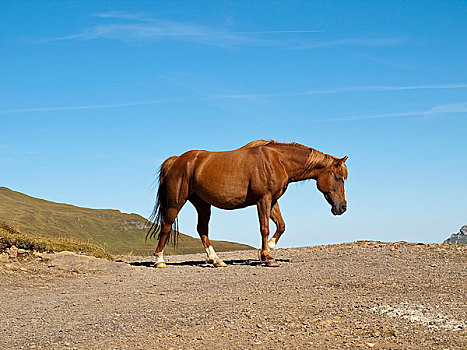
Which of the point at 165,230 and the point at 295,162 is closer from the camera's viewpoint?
the point at 295,162

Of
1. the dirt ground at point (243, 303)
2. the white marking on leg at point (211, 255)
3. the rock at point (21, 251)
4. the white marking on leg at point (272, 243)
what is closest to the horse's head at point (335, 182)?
the dirt ground at point (243, 303)

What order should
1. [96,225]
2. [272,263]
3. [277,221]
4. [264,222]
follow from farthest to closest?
[96,225]
[277,221]
[264,222]
[272,263]

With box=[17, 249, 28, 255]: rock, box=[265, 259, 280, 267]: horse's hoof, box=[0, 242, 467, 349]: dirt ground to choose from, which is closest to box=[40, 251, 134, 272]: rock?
box=[0, 242, 467, 349]: dirt ground

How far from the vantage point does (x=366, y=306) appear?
7363 mm

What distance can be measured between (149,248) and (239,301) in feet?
36.4

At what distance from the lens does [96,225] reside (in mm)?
23375

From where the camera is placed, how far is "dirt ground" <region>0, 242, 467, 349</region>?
20.7 feet

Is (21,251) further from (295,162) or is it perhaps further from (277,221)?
(295,162)

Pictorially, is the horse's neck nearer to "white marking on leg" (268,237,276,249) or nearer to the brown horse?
the brown horse

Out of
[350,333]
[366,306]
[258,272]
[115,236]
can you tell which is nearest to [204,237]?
[258,272]

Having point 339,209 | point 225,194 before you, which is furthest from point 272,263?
point 339,209

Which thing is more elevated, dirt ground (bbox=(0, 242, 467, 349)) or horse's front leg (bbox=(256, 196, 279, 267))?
horse's front leg (bbox=(256, 196, 279, 267))

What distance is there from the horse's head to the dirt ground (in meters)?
1.29

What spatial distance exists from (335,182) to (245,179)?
2.25 meters
